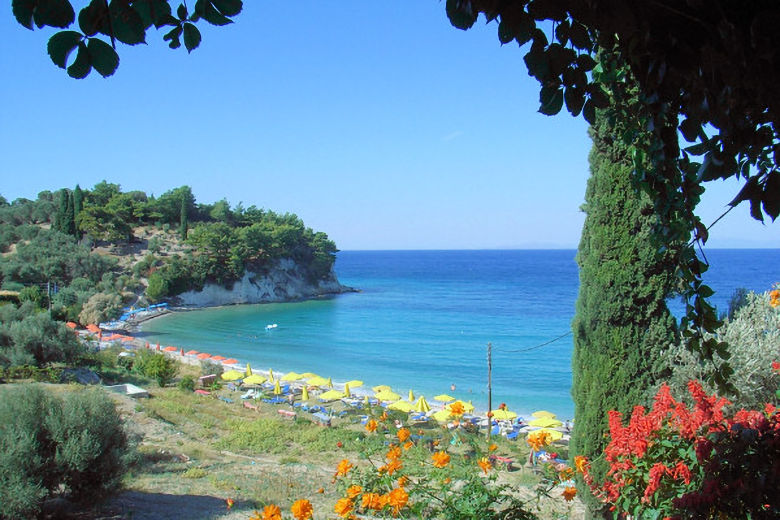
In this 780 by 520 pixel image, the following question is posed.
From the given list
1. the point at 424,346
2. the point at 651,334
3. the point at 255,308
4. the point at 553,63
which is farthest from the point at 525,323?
the point at 553,63

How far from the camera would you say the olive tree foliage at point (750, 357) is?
6.96m

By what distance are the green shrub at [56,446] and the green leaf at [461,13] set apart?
330 inches

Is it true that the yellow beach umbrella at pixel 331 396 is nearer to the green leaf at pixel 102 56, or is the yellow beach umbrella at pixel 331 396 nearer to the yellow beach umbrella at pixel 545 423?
the yellow beach umbrella at pixel 545 423

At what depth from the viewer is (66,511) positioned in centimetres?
807

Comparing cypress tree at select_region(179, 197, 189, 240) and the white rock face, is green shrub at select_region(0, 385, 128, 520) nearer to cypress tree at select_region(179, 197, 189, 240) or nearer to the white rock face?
the white rock face

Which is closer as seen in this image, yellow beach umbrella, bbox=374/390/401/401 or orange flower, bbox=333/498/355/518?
orange flower, bbox=333/498/355/518

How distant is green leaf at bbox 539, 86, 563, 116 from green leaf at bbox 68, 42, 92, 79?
108 centimetres

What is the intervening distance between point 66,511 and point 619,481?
858 centimetres

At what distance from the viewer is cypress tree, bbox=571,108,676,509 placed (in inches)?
334

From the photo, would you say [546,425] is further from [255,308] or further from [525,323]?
[255,308]

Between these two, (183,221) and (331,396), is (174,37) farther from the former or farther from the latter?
(183,221)

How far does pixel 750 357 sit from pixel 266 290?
61.6 metres

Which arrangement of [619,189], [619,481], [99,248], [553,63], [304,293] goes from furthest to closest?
[304,293], [99,248], [619,189], [619,481], [553,63]

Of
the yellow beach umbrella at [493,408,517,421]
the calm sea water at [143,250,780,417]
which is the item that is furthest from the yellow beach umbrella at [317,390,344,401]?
the yellow beach umbrella at [493,408,517,421]
